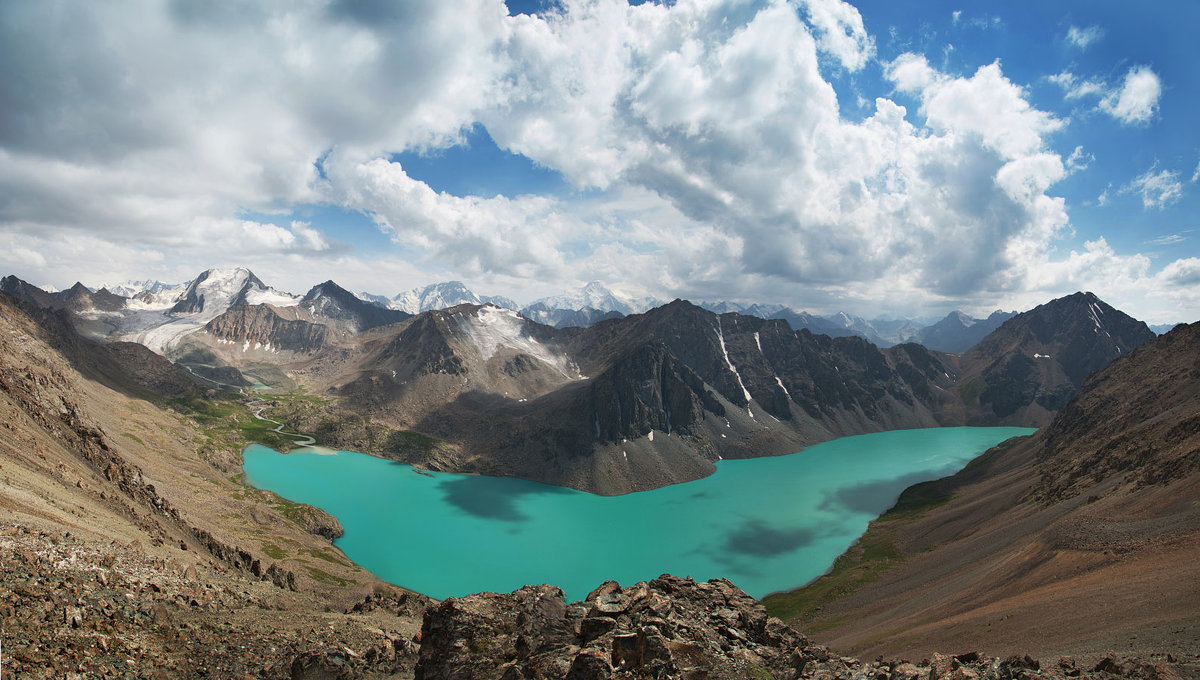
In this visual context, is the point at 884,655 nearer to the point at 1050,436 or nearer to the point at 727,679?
the point at 727,679

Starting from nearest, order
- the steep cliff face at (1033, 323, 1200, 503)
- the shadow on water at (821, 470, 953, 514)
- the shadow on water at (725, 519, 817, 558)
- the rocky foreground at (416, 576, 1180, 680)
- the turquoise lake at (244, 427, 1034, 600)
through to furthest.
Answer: the rocky foreground at (416, 576, 1180, 680) < the steep cliff face at (1033, 323, 1200, 503) < the turquoise lake at (244, 427, 1034, 600) < the shadow on water at (725, 519, 817, 558) < the shadow on water at (821, 470, 953, 514)

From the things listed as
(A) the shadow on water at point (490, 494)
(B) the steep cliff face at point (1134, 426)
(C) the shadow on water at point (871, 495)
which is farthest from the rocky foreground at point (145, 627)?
(C) the shadow on water at point (871, 495)

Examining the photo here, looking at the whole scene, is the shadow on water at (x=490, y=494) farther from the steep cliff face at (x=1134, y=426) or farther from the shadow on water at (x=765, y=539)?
the steep cliff face at (x=1134, y=426)

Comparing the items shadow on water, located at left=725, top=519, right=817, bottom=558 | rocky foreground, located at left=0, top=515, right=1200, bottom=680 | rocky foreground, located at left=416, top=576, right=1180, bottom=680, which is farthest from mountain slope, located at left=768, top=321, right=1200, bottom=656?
rocky foreground, located at left=0, top=515, right=1200, bottom=680

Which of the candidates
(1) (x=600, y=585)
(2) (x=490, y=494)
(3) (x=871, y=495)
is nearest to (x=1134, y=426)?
(3) (x=871, y=495)

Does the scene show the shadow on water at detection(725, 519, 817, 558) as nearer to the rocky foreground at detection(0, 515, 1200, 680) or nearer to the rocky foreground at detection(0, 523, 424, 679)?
the rocky foreground at detection(0, 515, 1200, 680)

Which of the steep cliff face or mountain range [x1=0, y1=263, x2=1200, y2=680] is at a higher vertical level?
the steep cliff face
